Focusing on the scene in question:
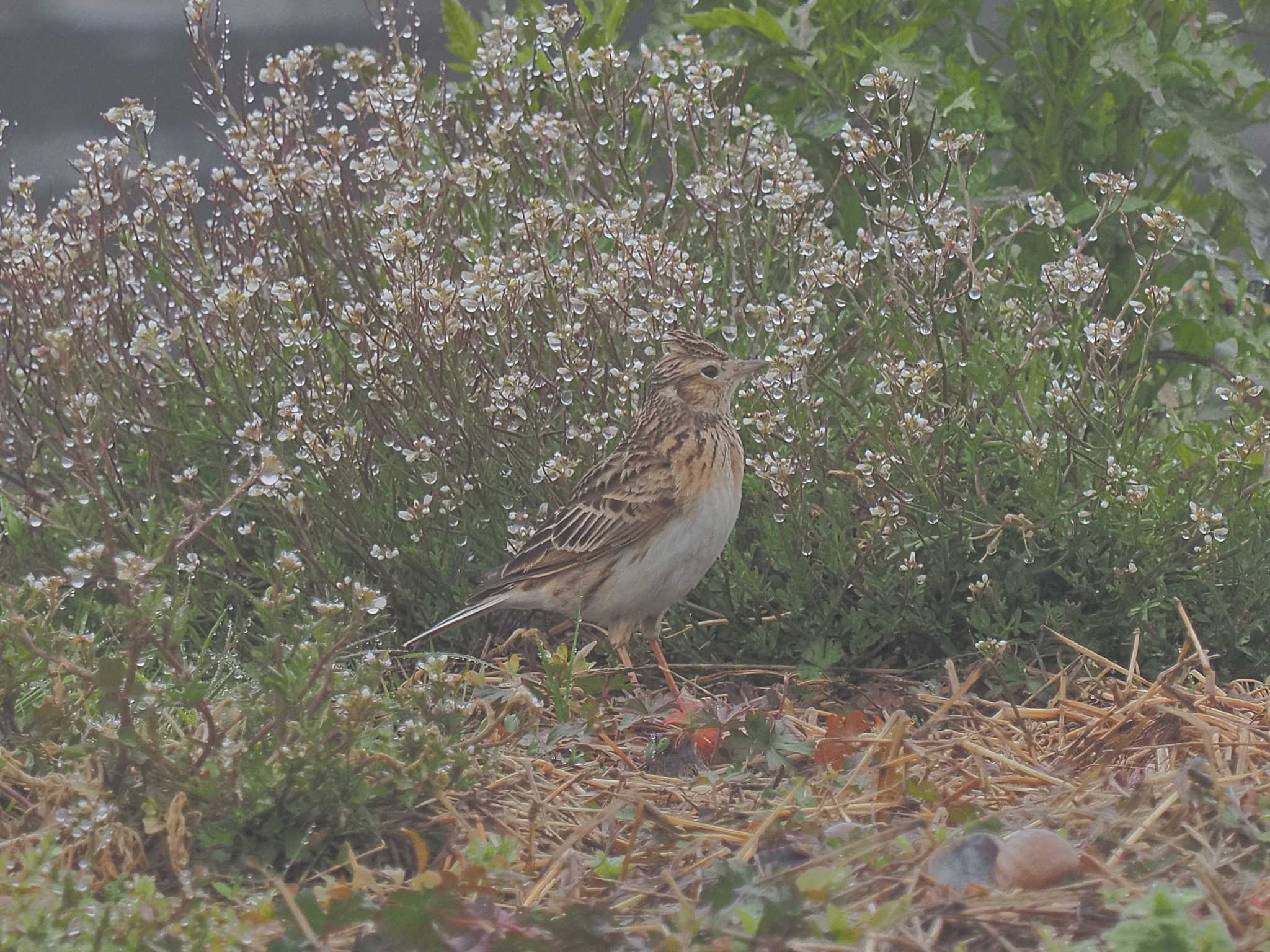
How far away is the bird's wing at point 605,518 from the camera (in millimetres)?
4613

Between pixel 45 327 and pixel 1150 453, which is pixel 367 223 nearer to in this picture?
pixel 45 327

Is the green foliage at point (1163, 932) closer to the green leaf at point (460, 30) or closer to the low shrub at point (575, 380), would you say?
the low shrub at point (575, 380)

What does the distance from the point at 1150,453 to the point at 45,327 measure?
3.51 m

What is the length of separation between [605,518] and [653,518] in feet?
0.45

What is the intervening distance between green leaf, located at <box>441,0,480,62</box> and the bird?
2.16 meters

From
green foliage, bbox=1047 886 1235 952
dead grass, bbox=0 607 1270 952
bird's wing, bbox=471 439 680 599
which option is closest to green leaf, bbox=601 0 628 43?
bird's wing, bbox=471 439 680 599

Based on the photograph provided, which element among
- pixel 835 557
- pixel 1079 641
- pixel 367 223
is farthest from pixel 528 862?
pixel 367 223

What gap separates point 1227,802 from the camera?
2.99 metres

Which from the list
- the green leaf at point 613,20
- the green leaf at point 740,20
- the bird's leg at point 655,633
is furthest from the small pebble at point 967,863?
the green leaf at point 613,20

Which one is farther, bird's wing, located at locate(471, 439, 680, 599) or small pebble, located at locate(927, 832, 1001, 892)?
bird's wing, located at locate(471, 439, 680, 599)

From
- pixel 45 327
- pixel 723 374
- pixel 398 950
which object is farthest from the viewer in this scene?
pixel 45 327

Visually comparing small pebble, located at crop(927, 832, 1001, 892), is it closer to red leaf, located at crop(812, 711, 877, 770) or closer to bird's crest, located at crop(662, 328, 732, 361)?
red leaf, located at crop(812, 711, 877, 770)

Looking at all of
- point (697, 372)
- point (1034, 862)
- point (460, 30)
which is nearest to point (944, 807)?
point (1034, 862)

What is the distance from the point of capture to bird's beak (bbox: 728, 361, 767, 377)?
15.0 feet
